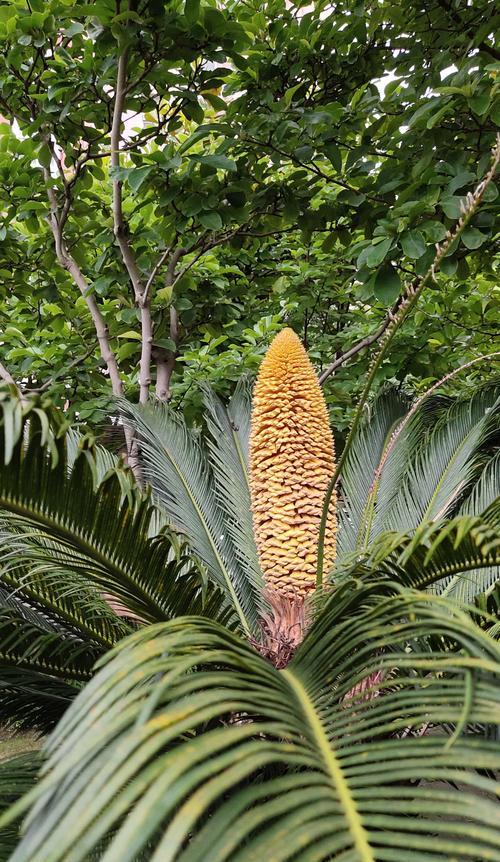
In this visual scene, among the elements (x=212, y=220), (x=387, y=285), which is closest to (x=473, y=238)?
(x=387, y=285)

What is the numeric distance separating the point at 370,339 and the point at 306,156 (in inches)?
44.6

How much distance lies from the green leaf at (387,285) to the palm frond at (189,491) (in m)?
1.03

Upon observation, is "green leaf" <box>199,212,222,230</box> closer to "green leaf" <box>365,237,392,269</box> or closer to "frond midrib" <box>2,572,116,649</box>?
"green leaf" <box>365,237,392,269</box>

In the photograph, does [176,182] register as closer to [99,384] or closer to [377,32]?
[377,32]

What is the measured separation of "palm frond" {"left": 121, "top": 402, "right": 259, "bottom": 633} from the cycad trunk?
51 cm

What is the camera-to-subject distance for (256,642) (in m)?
1.99

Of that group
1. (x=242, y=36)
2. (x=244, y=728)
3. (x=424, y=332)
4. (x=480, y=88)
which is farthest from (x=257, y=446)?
(x=424, y=332)

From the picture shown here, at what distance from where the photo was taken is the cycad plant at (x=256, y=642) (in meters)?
0.73

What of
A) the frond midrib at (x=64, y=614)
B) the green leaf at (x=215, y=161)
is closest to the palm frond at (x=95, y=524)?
the frond midrib at (x=64, y=614)

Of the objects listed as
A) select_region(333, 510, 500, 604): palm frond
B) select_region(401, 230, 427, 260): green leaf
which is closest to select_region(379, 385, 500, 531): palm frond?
select_region(401, 230, 427, 260): green leaf

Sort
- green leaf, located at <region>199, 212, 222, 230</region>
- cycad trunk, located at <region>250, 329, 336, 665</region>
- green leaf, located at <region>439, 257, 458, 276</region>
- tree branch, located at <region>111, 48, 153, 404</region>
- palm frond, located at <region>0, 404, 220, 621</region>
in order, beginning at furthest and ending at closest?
1. tree branch, located at <region>111, 48, 153, 404</region>
2. green leaf, located at <region>199, 212, 222, 230</region>
3. green leaf, located at <region>439, 257, 458, 276</region>
4. cycad trunk, located at <region>250, 329, 336, 665</region>
5. palm frond, located at <region>0, 404, 220, 621</region>

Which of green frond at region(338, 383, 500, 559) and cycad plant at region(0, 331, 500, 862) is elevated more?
green frond at region(338, 383, 500, 559)

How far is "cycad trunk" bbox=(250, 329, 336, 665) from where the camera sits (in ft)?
6.76

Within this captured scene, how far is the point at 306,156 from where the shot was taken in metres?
2.84
